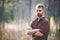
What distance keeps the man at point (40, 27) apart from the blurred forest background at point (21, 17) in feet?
0.13

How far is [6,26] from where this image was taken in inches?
69.5

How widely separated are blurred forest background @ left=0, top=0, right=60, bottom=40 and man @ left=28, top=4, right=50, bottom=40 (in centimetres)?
4

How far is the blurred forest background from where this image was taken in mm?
1745

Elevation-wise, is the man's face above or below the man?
above

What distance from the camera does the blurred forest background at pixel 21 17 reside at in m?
1.75

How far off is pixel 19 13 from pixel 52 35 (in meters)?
0.38

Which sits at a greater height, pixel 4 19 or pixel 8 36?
pixel 4 19

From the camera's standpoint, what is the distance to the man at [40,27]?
1.72 m

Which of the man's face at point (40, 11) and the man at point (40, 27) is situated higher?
the man's face at point (40, 11)

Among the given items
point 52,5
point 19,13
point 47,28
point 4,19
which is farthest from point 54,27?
point 4,19

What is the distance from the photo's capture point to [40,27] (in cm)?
173

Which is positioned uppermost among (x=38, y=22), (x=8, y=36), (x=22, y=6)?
(x=22, y=6)

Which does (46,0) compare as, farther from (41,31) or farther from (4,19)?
(4,19)

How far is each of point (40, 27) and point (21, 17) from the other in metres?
0.21
